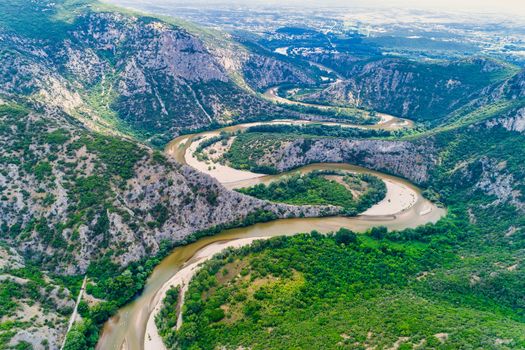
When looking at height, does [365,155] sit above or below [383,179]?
above

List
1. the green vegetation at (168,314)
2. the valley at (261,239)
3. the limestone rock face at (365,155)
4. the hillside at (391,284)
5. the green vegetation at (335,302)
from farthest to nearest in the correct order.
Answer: the limestone rock face at (365,155) < the green vegetation at (168,314) < the valley at (261,239) < the hillside at (391,284) < the green vegetation at (335,302)

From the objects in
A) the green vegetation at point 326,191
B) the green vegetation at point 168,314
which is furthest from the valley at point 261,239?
the green vegetation at point 326,191

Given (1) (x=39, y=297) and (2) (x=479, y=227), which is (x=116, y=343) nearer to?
(1) (x=39, y=297)

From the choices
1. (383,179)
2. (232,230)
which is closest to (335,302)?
(232,230)

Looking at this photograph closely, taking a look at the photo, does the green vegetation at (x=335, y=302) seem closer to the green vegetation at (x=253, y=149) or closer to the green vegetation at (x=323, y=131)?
the green vegetation at (x=253, y=149)

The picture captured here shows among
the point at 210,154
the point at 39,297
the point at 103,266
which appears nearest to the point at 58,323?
the point at 39,297

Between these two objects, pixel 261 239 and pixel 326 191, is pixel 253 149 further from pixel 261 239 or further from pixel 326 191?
pixel 261 239

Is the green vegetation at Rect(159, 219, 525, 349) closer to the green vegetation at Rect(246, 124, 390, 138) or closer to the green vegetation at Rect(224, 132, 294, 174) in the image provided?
the green vegetation at Rect(224, 132, 294, 174)

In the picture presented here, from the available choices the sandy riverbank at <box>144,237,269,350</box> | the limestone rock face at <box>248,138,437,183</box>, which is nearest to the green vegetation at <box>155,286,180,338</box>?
the sandy riverbank at <box>144,237,269,350</box>
